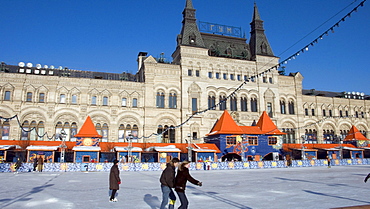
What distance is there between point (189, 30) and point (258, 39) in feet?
39.5

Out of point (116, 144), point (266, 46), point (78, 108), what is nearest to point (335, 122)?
point (266, 46)

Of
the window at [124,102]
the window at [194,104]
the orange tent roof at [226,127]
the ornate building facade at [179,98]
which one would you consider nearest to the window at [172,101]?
the ornate building facade at [179,98]

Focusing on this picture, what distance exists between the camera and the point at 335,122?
5141 centimetres

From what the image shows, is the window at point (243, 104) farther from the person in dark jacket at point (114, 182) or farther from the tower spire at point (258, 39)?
the person in dark jacket at point (114, 182)

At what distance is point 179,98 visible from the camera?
42.6 m

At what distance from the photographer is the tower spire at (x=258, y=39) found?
159 feet

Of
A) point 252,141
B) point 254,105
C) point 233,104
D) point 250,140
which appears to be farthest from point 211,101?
point 252,141

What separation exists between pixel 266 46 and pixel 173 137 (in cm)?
2154

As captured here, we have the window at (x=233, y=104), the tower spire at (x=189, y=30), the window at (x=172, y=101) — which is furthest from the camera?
the window at (x=233, y=104)

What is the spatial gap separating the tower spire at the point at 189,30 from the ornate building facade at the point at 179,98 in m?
0.15

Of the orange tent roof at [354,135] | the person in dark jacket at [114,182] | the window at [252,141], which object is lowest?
the person in dark jacket at [114,182]

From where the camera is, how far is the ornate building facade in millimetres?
37219

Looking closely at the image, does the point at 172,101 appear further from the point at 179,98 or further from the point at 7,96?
the point at 7,96

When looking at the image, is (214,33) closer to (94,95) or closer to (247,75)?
(247,75)
